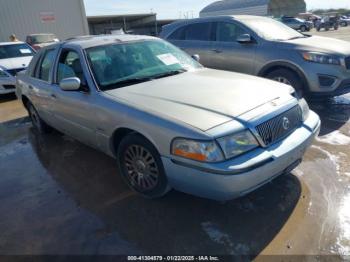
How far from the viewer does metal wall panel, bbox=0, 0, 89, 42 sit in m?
19.0

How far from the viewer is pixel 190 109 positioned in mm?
2684

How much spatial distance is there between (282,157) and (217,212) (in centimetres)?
82

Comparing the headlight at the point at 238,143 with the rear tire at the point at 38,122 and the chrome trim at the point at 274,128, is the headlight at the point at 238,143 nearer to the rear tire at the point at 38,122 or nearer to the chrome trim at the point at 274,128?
the chrome trim at the point at 274,128

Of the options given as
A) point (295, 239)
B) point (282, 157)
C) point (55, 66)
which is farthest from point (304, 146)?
point (55, 66)

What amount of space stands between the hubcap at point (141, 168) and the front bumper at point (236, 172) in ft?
0.86

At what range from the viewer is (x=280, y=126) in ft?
8.98

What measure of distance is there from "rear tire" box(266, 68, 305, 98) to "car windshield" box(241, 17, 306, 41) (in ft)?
2.24

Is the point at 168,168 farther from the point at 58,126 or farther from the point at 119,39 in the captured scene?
the point at 58,126

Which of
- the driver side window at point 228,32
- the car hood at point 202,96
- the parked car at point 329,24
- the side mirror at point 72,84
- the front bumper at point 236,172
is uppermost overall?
the driver side window at point 228,32

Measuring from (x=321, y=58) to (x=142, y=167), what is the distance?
12.5ft

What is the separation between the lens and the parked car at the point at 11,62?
873cm

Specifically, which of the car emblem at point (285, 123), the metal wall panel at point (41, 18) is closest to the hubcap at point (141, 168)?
the car emblem at point (285, 123)

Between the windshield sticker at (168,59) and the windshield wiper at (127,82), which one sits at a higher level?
the windshield sticker at (168,59)

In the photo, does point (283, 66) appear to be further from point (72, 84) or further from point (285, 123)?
point (72, 84)
